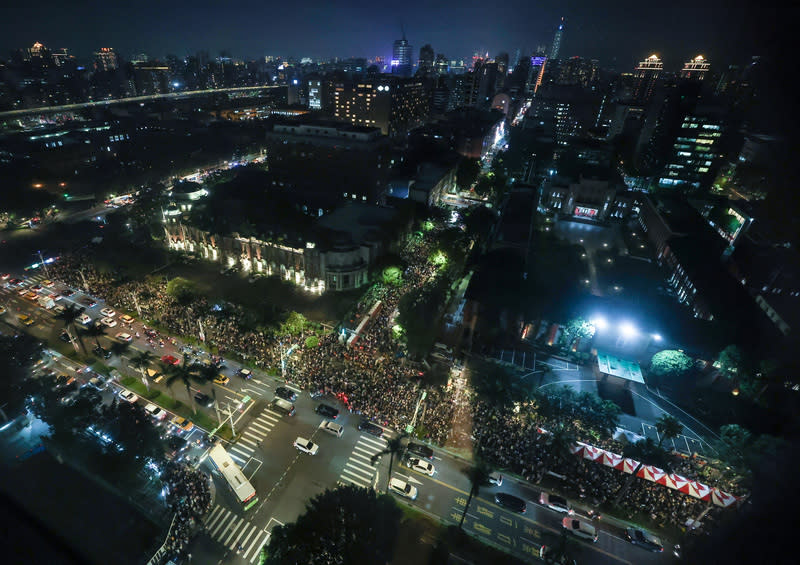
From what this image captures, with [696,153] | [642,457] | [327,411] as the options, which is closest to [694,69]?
[696,153]

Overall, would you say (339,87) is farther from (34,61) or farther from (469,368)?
(34,61)

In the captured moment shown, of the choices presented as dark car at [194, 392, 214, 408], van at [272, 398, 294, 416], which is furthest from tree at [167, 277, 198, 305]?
van at [272, 398, 294, 416]

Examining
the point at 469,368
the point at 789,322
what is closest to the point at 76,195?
the point at 469,368

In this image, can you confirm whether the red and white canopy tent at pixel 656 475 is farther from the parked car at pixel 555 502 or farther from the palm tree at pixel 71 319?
the palm tree at pixel 71 319

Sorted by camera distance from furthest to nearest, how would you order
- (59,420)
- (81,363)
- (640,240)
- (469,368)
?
(640,240) < (469,368) < (81,363) < (59,420)

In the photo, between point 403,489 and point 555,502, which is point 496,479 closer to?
point 555,502

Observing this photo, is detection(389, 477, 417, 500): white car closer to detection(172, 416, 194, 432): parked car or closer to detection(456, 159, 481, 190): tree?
detection(172, 416, 194, 432): parked car
